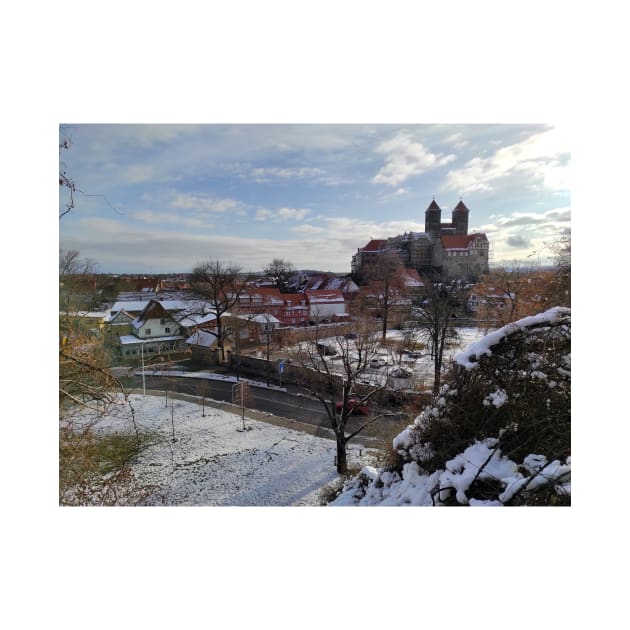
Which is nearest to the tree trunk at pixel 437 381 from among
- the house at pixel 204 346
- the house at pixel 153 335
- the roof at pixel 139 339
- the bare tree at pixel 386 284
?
the bare tree at pixel 386 284

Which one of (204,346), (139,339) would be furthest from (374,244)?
(204,346)

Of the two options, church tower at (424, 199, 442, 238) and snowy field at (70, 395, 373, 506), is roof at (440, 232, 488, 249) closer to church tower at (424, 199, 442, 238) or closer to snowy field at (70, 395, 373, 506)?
church tower at (424, 199, 442, 238)

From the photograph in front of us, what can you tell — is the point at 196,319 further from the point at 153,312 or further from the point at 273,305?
the point at 273,305

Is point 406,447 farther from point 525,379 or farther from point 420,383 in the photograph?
point 420,383

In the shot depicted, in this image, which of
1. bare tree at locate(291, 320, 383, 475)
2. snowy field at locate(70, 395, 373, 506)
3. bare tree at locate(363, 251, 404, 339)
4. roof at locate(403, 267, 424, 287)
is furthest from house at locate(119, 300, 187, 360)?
roof at locate(403, 267, 424, 287)

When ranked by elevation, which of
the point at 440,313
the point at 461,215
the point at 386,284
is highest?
the point at 461,215

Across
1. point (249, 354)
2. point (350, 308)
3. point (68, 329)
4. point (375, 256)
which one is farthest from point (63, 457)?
point (249, 354)
